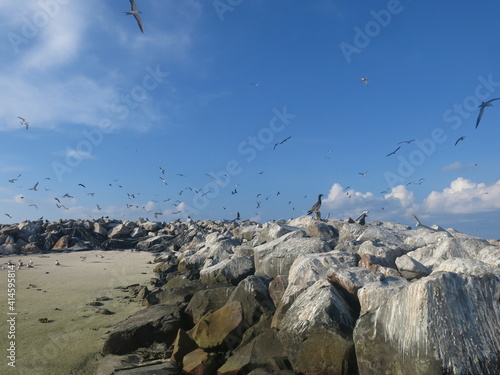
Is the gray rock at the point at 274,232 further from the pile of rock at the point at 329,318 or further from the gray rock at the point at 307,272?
the gray rock at the point at 307,272

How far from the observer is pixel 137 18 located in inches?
316

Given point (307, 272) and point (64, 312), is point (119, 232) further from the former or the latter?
point (307, 272)

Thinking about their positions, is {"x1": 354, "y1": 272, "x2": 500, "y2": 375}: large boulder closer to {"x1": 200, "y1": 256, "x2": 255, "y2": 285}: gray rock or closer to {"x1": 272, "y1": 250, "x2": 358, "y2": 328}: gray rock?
{"x1": 272, "y1": 250, "x2": 358, "y2": 328}: gray rock

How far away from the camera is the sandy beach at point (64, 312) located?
18.6 feet

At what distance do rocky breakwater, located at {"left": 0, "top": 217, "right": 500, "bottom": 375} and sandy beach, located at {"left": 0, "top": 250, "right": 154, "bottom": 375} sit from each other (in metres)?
0.60

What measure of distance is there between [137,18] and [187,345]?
6695 millimetres

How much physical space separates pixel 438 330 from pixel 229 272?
578cm

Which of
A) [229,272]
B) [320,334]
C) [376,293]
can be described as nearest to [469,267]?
[376,293]

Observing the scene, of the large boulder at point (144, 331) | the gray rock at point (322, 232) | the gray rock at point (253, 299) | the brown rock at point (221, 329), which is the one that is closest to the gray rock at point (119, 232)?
the gray rock at point (322, 232)

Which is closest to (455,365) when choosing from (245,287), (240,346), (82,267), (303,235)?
(240,346)

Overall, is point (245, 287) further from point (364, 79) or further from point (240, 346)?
point (364, 79)

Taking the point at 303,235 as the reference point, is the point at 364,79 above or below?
above

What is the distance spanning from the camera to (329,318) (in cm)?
453

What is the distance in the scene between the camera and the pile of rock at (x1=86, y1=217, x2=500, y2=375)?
3.67 meters
